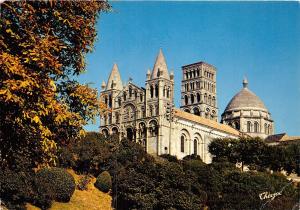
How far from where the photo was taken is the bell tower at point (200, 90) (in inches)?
4050

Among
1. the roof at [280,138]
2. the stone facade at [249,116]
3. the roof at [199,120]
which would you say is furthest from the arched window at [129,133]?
the stone facade at [249,116]

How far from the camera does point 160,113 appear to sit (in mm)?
77000

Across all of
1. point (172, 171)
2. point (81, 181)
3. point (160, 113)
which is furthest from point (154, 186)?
point (160, 113)

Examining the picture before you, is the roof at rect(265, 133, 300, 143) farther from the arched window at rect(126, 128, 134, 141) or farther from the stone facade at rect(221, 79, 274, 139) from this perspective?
the arched window at rect(126, 128, 134, 141)

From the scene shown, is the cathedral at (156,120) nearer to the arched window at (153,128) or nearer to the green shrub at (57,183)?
the arched window at (153,128)

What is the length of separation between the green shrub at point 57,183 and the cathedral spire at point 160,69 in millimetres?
33721

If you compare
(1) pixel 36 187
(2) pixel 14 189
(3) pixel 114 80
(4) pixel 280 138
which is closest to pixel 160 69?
(3) pixel 114 80

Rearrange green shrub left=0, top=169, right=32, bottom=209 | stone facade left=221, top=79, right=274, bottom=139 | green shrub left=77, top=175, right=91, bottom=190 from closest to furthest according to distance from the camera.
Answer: green shrub left=0, top=169, right=32, bottom=209
green shrub left=77, top=175, right=91, bottom=190
stone facade left=221, top=79, right=274, bottom=139

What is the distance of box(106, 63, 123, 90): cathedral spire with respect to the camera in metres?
86.2

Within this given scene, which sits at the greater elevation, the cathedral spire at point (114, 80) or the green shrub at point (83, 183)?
the cathedral spire at point (114, 80)

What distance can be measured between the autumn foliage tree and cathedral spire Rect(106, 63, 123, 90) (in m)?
68.3

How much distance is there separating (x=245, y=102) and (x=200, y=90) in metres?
11.3

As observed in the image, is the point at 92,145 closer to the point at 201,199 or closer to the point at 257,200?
the point at 201,199

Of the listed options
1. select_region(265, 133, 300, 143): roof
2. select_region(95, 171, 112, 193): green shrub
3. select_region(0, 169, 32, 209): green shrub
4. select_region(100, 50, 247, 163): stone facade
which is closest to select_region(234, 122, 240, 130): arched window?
select_region(265, 133, 300, 143): roof
